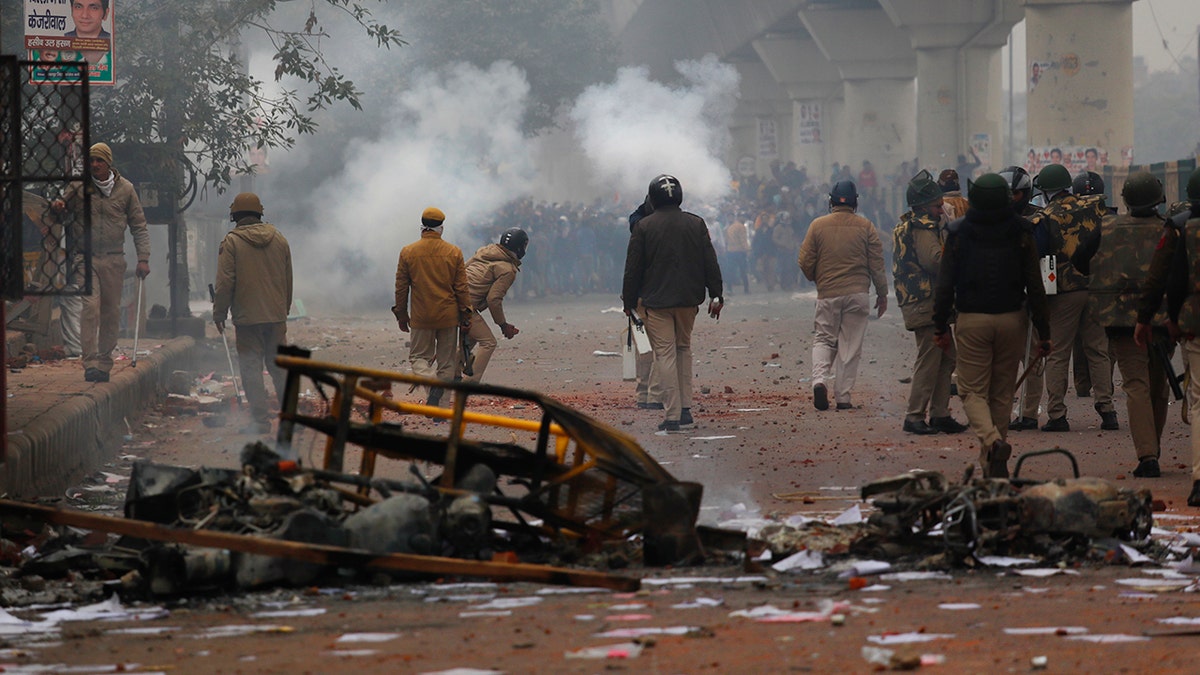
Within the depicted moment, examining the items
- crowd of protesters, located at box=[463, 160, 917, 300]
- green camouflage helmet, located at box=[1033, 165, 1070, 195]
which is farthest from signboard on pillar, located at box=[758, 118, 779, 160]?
green camouflage helmet, located at box=[1033, 165, 1070, 195]

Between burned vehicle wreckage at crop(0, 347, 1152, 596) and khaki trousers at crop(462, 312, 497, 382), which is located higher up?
khaki trousers at crop(462, 312, 497, 382)

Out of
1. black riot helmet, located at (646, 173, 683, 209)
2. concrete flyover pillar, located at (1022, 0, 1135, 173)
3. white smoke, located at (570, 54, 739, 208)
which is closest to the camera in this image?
black riot helmet, located at (646, 173, 683, 209)

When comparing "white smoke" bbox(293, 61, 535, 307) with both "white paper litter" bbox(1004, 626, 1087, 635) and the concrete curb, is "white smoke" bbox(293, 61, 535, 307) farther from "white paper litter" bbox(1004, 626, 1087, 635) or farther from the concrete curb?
"white paper litter" bbox(1004, 626, 1087, 635)

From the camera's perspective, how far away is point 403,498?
605 centimetres

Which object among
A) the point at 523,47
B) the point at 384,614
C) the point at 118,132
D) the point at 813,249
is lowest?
the point at 384,614

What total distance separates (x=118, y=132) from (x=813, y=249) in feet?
33.3

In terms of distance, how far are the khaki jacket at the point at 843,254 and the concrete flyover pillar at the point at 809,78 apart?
34690 mm

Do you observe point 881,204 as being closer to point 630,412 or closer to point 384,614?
point 630,412

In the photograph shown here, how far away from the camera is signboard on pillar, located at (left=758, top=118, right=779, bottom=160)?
5512 cm

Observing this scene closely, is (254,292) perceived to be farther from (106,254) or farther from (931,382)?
(931,382)

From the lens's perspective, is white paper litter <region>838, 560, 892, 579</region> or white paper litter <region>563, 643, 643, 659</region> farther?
white paper litter <region>838, 560, 892, 579</region>

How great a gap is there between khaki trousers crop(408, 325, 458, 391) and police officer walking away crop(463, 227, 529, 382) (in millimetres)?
225

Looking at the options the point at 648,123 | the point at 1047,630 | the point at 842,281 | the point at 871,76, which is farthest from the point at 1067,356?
the point at 648,123

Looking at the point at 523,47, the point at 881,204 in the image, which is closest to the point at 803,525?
the point at 881,204
